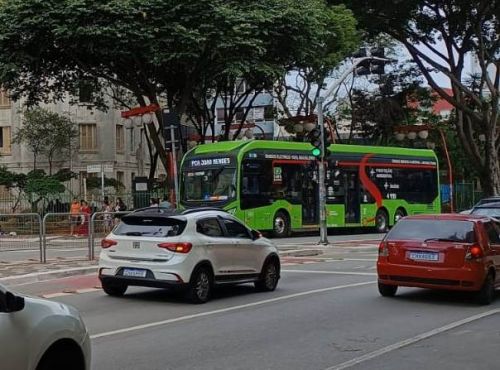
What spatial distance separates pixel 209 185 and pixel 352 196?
7.41 metres

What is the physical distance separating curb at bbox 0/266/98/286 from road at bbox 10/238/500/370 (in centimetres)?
78

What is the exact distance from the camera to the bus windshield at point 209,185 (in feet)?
88.6

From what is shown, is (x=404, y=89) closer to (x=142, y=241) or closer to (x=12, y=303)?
(x=142, y=241)

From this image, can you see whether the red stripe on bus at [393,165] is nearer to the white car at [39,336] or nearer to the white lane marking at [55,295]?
the white lane marking at [55,295]

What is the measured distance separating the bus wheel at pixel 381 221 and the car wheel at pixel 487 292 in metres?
21.2

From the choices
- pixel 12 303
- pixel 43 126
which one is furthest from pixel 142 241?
pixel 43 126

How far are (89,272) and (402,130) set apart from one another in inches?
1063

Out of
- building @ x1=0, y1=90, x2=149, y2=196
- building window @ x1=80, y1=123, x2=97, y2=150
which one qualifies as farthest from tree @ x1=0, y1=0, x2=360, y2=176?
building window @ x1=80, y1=123, x2=97, y2=150

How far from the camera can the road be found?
7605 millimetres

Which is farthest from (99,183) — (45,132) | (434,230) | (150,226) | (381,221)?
(434,230)

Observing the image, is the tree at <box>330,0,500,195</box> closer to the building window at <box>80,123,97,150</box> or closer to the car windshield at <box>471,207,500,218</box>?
the car windshield at <box>471,207,500,218</box>

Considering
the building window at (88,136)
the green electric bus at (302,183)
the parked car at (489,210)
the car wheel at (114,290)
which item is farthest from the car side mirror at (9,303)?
the building window at (88,136)

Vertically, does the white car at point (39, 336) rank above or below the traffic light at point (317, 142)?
below

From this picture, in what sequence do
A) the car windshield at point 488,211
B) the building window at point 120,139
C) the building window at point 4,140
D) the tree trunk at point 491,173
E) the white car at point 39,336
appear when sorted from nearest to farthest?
the white car at point 39,336
the car windshield at point 488,211
the tree trunk at point 491,173
the building window at point 4,140
the building window at point 120,139
